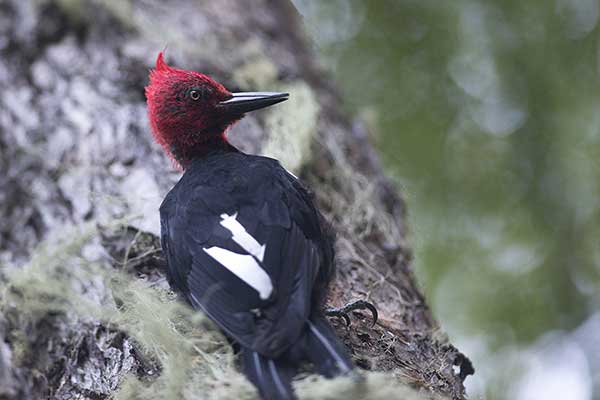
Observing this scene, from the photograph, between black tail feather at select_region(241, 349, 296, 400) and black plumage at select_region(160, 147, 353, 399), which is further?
black plumage at select_region(160, 147, 353, 399)

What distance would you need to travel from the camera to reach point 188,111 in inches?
94.0

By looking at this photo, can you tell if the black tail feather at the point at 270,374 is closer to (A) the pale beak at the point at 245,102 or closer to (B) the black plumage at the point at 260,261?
(B) the black plumage at the point at 260,261

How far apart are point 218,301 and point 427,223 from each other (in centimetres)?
230

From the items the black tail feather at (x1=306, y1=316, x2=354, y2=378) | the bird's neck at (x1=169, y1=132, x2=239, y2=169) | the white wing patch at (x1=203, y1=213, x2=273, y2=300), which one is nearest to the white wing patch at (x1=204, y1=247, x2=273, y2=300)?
the white wing patch at (x1=203, y1=213, x2=273, y2=300)

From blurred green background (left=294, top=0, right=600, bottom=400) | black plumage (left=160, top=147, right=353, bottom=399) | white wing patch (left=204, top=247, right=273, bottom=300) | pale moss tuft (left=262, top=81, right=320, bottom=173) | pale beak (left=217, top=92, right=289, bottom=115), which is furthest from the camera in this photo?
blurred green background (left=294, top=0, right=600, bottom=400)

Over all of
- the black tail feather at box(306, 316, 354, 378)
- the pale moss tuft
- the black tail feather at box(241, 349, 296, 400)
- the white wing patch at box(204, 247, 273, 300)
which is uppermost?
the pale moss tuft

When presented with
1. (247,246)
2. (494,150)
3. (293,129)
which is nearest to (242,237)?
(247,246)

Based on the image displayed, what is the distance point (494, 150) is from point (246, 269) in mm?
2438

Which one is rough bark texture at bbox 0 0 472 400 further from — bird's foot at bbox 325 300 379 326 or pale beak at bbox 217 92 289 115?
pale beak at bbox 217 92 289 115

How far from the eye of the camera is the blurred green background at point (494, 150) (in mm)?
3594

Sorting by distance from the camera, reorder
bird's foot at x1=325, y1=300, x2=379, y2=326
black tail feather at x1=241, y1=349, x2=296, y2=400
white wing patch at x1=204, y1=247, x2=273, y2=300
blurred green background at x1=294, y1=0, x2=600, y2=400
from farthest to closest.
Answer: blurred green background at x1=294, y1=0, x2=600, y2=400, bird's foot at x1=325, y1=300, x2=379, y2=326, white wing patch at x1=204, y1=247, x2=273, y2=300, black tail feather at x1=241, y1=349, x2=296, y2=400

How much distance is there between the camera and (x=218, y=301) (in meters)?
1.66

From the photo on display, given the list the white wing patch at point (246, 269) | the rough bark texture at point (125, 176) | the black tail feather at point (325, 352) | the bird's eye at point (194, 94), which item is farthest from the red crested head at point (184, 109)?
the black tail feather at point (325, 352)

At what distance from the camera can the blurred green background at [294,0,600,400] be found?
11.8 feet
